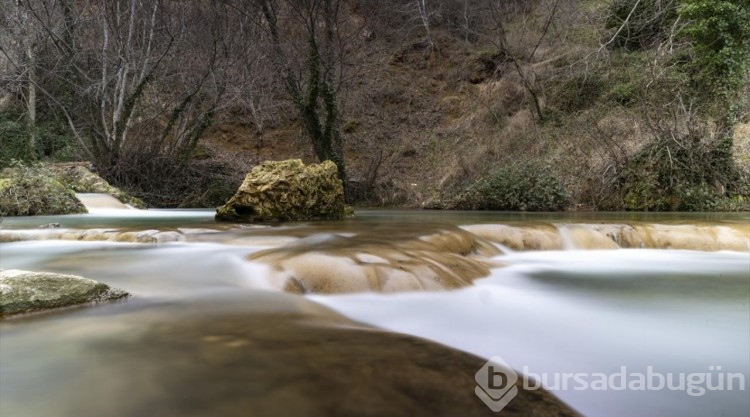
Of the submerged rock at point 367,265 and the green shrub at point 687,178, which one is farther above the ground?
the green shrub at point 687,178

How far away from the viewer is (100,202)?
12016 mm

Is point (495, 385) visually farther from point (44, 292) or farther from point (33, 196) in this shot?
point (33, 196)

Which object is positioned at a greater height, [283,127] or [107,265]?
[283,127]

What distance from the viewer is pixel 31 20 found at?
14.9m

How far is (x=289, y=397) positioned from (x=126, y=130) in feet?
50.4

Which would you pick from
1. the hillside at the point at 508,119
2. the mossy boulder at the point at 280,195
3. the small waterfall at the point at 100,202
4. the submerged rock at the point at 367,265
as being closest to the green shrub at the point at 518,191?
the hillside at the point at 508,119

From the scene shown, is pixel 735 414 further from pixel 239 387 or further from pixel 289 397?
pixel 239 387

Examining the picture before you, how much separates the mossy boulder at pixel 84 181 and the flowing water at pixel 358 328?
779 cm

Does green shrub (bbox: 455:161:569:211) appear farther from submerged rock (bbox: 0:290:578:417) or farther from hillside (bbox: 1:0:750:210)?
submerged rock (bbox: 0:290:578:417)

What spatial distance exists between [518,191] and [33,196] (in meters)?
11.3

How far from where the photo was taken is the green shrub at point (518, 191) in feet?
41.9

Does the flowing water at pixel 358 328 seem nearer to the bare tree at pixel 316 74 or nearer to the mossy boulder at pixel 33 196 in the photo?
the mossy boulder at pixel 33 196

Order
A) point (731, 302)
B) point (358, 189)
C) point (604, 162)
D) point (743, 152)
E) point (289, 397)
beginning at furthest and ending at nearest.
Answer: point (358, 189) < point (604, 162) < point (743, 152) < point (731, 302) < point (289, 397)

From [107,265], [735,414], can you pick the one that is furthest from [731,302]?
[107,265]
